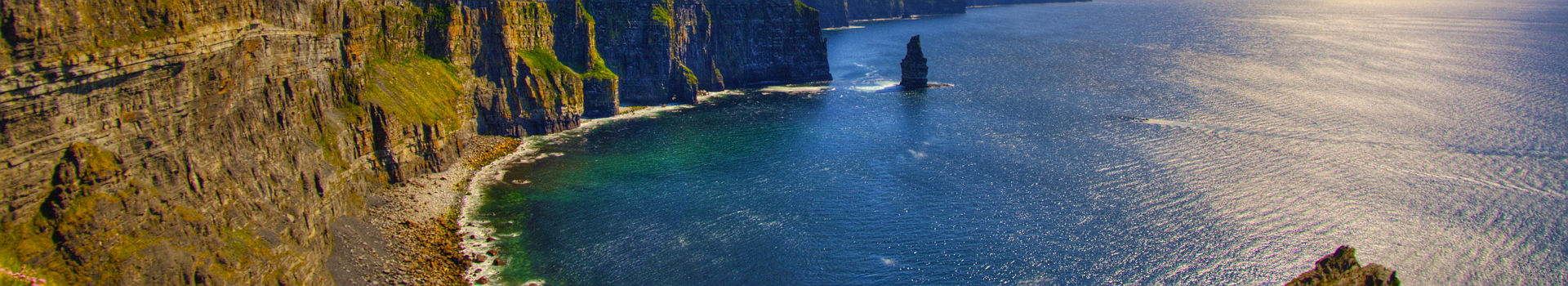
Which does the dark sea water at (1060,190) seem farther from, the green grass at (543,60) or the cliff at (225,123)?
the cliff at (225,123)

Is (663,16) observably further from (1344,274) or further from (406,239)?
(1344,274)

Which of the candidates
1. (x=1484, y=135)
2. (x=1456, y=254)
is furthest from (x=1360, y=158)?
(x=1456, y=254)

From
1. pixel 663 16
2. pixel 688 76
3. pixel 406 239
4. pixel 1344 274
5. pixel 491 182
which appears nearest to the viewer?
pixel 1344 274

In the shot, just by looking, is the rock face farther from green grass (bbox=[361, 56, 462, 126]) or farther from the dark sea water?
green grass (bbox=[361, 56, 462, 126])

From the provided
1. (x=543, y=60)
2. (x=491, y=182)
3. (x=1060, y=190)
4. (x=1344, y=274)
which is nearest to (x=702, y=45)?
(x=543, y=60)

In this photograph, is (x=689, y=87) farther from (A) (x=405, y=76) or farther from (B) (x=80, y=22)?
(B) (x=80, y=22)

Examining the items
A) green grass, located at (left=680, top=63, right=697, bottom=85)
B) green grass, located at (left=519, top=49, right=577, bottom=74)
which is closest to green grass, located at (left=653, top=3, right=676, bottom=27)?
green grass, located at (left=680, top=63, right=697, bottom=85)

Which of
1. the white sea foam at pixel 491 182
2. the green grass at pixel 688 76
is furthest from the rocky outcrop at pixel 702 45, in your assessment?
the white sea foam at pixel 491 182
